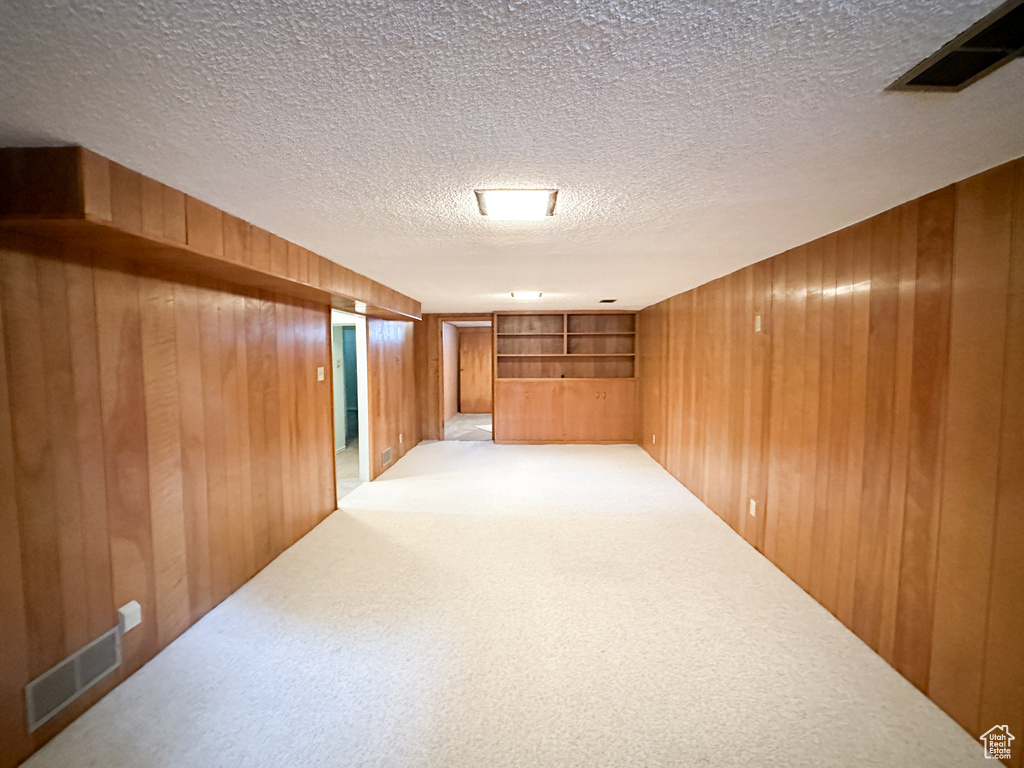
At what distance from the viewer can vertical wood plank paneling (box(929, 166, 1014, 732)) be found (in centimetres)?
141

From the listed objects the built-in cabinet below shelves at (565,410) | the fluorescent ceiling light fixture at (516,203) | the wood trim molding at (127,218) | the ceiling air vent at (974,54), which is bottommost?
the built-in cabinet below shelves at (565,410)

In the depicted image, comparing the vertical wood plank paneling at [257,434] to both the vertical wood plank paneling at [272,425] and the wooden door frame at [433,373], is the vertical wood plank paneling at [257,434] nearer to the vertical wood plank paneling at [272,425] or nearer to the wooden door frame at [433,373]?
the vertical wood plank paneling at [272,425]

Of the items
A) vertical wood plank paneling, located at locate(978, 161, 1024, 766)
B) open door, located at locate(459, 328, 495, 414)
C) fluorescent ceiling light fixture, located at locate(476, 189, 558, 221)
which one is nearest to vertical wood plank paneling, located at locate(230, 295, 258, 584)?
fluorescent ceiling light fixture, located at locate(476, 189, 558, 221)

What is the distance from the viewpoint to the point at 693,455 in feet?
13.4

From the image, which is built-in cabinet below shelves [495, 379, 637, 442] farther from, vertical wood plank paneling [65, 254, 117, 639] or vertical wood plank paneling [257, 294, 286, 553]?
vertical wood plank paneling [65, 254, 117, 639]

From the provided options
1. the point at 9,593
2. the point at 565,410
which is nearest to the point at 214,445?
the point at 9,593

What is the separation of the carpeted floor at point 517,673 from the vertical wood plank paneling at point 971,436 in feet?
0.87

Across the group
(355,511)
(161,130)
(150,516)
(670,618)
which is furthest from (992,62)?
(355,511)

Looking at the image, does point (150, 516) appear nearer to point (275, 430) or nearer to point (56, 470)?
A: point (56, 470)

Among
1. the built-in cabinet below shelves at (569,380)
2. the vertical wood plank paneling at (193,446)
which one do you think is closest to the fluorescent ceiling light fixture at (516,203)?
the vertical wood plank paneling at (193,446)

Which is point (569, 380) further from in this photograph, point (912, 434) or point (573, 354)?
point (912, 434)

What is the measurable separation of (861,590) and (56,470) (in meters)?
3.38

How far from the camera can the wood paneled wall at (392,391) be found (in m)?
4.60

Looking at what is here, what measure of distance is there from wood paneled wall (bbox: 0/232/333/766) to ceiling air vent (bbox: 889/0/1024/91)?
8.50ft
